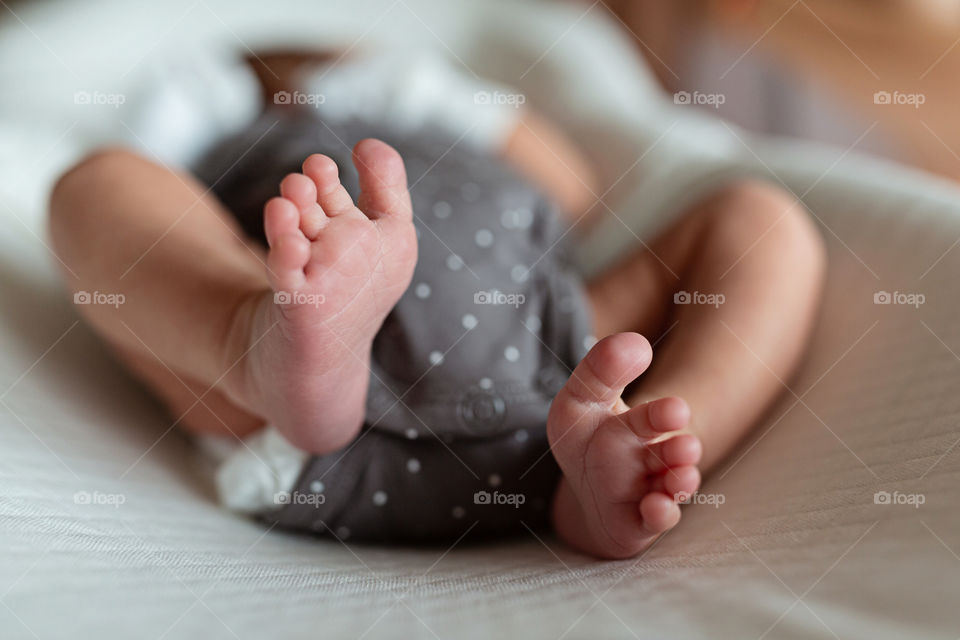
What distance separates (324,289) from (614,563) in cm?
24

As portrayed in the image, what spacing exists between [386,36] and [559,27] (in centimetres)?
28

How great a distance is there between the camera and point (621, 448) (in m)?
0.41

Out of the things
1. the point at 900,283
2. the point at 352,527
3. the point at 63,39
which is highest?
the point at 63,39

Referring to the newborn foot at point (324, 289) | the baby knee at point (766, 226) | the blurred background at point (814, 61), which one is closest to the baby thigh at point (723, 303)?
the baby knee at point (766, 226)

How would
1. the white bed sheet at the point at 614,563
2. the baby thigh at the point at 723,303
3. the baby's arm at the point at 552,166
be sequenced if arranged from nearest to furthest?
1. the white bed sheet at the point at 614,563
2. the baby thigh at the point at 723,303
3. the baby's arm at the point at 552,166

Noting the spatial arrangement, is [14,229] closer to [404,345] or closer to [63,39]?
[63,39]

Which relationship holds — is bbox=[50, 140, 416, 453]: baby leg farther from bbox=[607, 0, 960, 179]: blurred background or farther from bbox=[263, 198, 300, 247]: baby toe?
bbox=[607, 0, 960, 179]: blurred background

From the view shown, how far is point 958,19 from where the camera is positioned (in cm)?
94

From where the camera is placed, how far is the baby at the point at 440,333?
0.42m

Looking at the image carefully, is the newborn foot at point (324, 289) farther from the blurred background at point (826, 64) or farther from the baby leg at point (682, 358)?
the blurred background at point (826, 64)

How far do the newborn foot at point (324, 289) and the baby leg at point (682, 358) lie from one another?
4.9 inches

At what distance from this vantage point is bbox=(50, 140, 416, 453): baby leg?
41 cm

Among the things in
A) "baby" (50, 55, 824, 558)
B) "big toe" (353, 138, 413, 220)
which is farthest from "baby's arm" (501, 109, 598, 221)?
"big toe" (353, 138, 413, 220)

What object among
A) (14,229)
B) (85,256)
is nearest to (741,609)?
(85,256)
